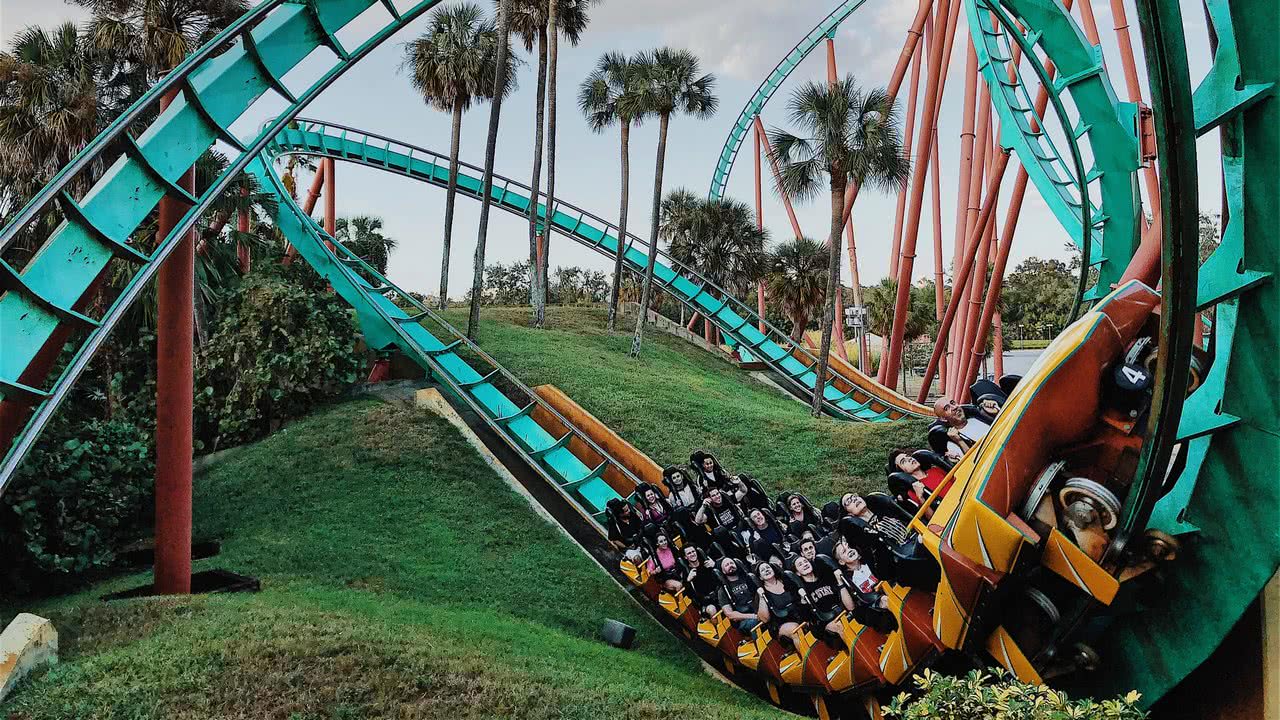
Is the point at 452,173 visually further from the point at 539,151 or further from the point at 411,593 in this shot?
the point at 411,593

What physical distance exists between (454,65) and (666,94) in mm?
5487

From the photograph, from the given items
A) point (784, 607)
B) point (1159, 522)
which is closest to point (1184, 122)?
point (1159, 522)

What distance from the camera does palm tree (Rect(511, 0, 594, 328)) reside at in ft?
77.6

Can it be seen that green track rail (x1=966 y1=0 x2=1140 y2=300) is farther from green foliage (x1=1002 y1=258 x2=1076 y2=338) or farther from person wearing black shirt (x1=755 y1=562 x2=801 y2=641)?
green foliage (x1=1002 y1=258 x2=1076 y2=338)

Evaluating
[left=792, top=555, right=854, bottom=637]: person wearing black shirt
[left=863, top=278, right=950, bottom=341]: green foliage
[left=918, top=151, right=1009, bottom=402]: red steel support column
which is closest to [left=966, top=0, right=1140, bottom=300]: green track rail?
[left=792, top=555, right=854, bottom=637]: person wearing black shirt

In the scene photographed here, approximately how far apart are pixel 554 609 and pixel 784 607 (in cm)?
328

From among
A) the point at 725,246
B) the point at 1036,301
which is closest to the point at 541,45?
the point at 725,246

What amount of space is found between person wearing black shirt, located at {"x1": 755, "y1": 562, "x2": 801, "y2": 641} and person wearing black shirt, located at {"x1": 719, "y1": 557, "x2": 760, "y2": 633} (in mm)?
109

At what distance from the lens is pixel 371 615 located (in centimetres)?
756

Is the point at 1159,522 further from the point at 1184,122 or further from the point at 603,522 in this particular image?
the point at 603,522

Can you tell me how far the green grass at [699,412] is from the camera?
1273 cm

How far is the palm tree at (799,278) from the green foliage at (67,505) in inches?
768

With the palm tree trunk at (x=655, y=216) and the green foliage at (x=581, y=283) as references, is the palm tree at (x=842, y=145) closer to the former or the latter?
the palm tree trunk at (x=655, y=216)

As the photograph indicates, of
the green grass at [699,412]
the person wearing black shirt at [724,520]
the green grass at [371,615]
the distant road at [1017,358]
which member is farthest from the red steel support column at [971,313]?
the distant road at [1017,358]
